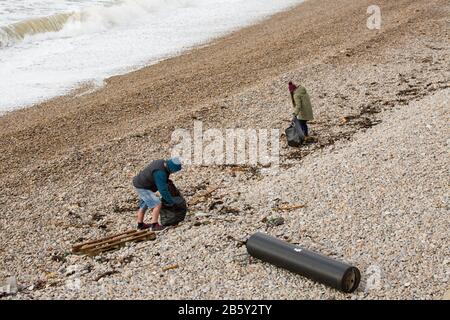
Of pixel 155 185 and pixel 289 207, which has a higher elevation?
pixel 155 185

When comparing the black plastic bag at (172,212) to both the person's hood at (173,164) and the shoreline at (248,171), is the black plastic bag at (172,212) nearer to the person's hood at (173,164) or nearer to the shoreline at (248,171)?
the shoreline at (248,171)

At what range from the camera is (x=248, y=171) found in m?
13.4

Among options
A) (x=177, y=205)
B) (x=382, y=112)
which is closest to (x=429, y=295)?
(x=177, y=205)

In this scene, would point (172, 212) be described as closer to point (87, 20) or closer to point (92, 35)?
point (92, 35)

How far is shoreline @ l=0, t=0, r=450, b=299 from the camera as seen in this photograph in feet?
29.8

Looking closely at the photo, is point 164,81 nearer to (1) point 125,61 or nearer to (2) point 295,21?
(1) point 125,61

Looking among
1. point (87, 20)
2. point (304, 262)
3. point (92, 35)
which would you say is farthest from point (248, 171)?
point (87, 20)

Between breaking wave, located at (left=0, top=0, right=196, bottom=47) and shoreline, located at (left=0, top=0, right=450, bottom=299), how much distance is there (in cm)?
1153

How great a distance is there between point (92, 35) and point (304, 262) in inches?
1055

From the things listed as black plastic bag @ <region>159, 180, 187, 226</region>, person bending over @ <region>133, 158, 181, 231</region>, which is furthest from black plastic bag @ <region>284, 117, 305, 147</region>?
person bending over @ <region>133, 158, 181, 231</region>

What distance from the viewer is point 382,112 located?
1582 centimetres

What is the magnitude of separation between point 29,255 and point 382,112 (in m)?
9.12

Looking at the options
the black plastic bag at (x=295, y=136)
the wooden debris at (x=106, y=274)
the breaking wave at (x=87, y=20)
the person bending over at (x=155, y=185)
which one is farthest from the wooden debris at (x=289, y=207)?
the breaking wave at (x=87, y=20)

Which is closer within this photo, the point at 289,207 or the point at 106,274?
the point at 106,274
